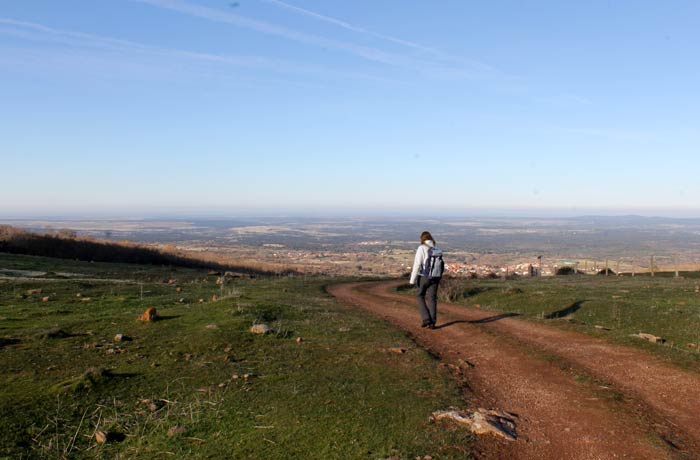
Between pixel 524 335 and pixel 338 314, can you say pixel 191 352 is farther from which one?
pixel 524 335

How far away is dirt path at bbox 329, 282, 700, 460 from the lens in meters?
6.05

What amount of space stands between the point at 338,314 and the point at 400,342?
4.20 m

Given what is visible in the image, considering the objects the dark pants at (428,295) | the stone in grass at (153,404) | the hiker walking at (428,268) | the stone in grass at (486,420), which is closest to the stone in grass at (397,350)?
the hiker walking at (428,268)

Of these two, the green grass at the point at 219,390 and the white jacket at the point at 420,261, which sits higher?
the white jacket at the point at 420,261

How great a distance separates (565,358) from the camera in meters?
10.1

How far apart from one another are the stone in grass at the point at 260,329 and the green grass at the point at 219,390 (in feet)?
0.57

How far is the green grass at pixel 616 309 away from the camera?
11984mm

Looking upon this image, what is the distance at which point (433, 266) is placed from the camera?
12703 mm

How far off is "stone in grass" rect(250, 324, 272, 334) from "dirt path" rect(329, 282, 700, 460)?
3300 millimetres

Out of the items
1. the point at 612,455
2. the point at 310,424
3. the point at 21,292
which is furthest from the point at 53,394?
the point at 21,292

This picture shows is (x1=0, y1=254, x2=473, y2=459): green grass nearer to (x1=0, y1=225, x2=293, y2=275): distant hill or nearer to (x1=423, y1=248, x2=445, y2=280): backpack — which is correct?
(x1=423, y1=248, x2=445, y2=280): backpack

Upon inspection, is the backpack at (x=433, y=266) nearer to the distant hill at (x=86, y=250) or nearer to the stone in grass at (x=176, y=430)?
the stone in grass at (x=176, y=430)

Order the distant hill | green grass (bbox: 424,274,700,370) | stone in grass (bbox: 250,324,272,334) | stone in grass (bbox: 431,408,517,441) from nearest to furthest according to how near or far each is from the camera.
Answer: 1. stone in grass (bbox: 431,408,517,441)
2. stone in grass (bbox: 250,324,272,334)
3. green grass (bbox: 424,274,700,370)
4. the distant hill

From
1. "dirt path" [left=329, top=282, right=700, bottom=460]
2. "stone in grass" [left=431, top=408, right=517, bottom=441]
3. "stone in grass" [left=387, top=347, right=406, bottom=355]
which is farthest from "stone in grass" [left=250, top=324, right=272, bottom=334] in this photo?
"stone in grass" [left=431, top=408, right=517, bottom=441]
